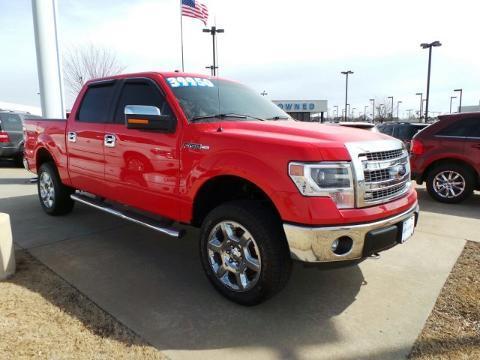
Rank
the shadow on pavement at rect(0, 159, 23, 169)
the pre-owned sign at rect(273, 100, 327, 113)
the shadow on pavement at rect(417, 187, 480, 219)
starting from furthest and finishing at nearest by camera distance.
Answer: the pre-owned sign at rect(273, 100, 327, 113)
the shadow on pavement at rect(0, 159, 23, 169)
the shadow on pavement at rect(417, 187, 480, 219)

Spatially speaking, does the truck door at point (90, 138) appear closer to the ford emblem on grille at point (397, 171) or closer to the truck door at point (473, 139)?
Result: the ford emblem on grille at point (397, 171)

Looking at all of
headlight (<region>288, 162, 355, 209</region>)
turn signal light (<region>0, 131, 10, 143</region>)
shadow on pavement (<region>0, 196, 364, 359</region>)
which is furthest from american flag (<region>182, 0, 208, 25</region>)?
headlight (<region>288, 162, 355, 209</region>)

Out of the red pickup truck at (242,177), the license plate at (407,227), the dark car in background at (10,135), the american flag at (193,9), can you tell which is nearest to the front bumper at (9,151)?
the dark car in background at (10,135)

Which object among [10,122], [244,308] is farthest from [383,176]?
[10,122]

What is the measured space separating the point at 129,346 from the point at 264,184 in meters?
1.45

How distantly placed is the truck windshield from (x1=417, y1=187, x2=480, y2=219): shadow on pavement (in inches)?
148

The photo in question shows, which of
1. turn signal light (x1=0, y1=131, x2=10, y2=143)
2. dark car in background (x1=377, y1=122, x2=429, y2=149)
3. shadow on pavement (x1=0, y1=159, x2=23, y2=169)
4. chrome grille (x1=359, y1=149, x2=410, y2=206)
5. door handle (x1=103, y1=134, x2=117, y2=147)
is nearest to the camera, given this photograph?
chrome grille (x1=359, y1=149, x2=410, y2=206)

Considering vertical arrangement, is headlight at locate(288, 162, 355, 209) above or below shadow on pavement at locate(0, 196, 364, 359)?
above

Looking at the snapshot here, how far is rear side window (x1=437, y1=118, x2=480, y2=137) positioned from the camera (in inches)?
271

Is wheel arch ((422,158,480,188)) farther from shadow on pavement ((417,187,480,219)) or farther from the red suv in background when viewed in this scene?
shadow on pavement ((417,187,480,219))

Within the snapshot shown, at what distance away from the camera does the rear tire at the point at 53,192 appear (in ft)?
18.4

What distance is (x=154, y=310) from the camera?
308 centimetres

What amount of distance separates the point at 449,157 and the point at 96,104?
6.08 meters

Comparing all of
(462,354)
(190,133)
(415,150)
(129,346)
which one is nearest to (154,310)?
(129,346)
